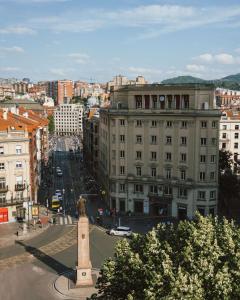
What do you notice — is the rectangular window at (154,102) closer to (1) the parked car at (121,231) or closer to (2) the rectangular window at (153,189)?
(2) the rectangular window at (153,189)

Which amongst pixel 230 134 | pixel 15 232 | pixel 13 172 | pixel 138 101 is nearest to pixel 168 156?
pixel 138 101

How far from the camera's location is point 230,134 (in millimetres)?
117312

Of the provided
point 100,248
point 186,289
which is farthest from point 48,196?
point 186,289

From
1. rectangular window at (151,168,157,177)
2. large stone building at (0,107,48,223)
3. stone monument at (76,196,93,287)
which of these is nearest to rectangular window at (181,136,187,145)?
rectangular window at (151,168,157,177)

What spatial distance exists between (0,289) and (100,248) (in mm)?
18395

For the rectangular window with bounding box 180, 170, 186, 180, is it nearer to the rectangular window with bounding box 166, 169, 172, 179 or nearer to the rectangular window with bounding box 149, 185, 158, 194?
the rectangular window with bounding box 166, 169, 172, 179

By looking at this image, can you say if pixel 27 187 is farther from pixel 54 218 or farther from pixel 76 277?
pixel 76 277

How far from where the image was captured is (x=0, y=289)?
53438 millimetres

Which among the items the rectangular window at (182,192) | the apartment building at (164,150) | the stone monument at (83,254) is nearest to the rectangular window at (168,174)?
the apartment building at (164,150)

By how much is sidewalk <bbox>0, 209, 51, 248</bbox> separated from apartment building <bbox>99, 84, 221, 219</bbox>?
17038 millimetres

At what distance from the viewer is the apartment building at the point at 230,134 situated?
116312 mm

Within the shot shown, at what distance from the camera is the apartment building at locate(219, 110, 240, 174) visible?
382 ft

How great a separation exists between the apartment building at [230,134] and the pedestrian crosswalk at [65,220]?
170 feet

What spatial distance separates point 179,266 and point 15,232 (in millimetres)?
49656
